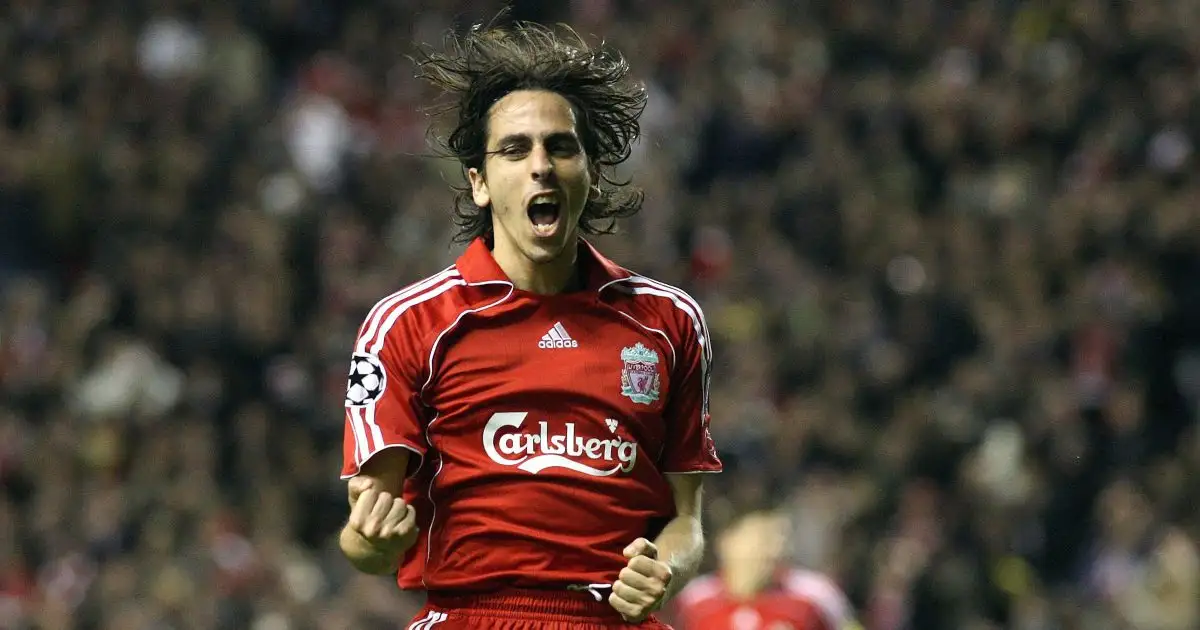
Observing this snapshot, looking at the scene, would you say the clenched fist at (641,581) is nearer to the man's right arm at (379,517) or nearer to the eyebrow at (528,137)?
the man's right arm at (379,517)

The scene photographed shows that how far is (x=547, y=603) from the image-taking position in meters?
3.97

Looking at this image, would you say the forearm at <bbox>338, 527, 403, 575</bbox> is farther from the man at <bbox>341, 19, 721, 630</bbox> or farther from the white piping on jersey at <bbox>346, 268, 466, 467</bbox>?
the white piping on jersey at <bbox>346, 268, 466, 467</bbox>

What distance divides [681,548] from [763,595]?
12.4ft

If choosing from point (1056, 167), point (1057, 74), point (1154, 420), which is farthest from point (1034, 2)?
point (1154, 420)

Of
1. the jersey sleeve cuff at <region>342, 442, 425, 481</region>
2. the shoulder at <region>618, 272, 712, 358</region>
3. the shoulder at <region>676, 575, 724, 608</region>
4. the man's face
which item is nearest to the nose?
the man's face

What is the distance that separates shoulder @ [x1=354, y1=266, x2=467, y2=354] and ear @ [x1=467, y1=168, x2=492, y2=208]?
0.19 m

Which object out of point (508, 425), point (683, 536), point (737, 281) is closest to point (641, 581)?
point (683, 536)

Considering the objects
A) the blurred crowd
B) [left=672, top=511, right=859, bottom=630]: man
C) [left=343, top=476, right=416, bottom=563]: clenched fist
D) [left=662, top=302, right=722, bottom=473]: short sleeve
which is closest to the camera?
[left=343, top=476, right=416, bottom=563]: clenched fist

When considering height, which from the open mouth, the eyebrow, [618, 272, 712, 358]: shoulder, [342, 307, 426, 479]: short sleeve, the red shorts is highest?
the eyebrow

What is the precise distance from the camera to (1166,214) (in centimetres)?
1275

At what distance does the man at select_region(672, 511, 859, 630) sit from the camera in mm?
7656

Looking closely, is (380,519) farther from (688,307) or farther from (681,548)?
(688,307)

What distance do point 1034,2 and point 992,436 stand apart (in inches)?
189

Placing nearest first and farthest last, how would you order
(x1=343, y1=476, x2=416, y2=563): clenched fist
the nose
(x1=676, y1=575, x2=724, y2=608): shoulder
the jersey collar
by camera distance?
(x1=343, y1=476, x2=416, y2=563): clenched fist
the nose
the jersey collar
(x1=676, y1=575, x2=724, y2=608): shoulder
